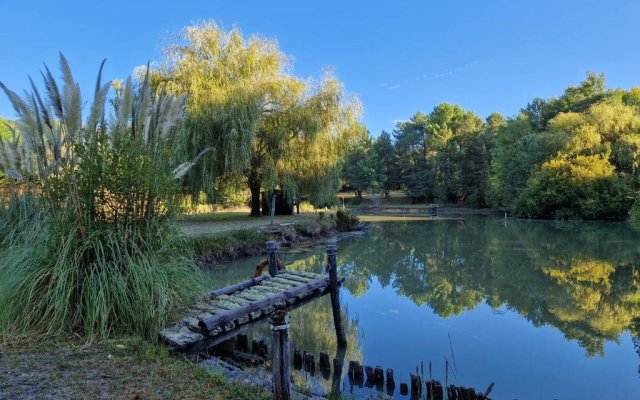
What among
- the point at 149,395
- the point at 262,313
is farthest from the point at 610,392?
the point at 149,395

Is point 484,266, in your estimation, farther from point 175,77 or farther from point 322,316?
point 175,77

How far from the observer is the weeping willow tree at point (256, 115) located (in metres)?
13.7

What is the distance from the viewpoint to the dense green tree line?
24.3 meters

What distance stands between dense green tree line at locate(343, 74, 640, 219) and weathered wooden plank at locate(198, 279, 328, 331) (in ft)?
39.7

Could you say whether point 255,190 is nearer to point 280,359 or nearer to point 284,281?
point 284,281

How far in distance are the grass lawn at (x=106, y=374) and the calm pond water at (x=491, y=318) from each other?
1.56 meters

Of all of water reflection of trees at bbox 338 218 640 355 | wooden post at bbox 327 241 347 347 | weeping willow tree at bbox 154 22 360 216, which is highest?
weeping willow tree at bbox 154 22 360 216

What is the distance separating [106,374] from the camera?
270 cm

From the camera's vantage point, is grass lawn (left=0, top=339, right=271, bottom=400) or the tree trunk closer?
grass lawn (left=0, top=339, right=271, bottom=400)

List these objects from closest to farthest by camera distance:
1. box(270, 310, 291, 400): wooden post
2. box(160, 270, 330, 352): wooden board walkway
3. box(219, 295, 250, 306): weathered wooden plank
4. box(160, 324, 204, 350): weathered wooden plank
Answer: box(270, 310, 291, 400): wooden post, box(160, 324, 204, 350): weathered wooden plank, box(160, 270, 330, 352): wooden board walkway, box(219, 295, 250, 306): weathered wooden plank

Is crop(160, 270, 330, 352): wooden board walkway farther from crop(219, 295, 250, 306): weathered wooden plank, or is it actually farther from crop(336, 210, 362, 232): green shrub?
crop(336, 210, 362, 232): green shrub

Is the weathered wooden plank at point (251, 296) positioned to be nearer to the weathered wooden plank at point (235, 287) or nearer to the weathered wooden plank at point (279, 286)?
the weathered wooden plank at point (235, 287)

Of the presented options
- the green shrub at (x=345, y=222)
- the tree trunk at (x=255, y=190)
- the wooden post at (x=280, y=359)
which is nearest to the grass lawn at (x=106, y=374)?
the wooden post at (x=280, y=359)

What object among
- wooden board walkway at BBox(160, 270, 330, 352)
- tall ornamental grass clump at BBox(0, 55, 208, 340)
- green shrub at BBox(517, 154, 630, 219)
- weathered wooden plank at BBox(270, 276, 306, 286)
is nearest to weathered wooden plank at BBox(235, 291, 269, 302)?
wooden board walkway at BBox(160, 270, 330, 352)
